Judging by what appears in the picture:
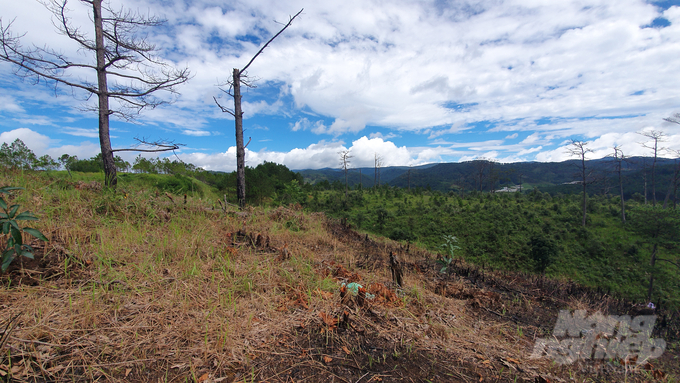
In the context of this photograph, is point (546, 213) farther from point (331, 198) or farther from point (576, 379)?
point (576, 379)

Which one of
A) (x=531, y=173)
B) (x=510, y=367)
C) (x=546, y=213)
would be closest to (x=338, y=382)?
(x=510, y=367)

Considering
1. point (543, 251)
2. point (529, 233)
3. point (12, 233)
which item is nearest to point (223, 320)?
point (12, 233)

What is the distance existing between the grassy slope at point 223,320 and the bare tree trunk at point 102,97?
2464 millimetres

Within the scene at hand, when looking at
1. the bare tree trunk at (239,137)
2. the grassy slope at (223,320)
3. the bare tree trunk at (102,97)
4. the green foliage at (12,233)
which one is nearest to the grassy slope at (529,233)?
the bare tree trunk at (239,137)

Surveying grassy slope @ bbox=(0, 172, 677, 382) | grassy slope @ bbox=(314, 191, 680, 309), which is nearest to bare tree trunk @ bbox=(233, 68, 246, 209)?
grassy slope @ bbox=(0, 172, 677, 382)

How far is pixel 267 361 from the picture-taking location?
5.42 feet

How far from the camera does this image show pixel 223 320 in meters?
1.95

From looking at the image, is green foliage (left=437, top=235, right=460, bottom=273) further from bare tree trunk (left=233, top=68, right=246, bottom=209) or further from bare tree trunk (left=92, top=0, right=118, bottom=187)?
bare tree trunk (left=92, top=0, right=118, bottom=187)

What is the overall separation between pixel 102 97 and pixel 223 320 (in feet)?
21.8

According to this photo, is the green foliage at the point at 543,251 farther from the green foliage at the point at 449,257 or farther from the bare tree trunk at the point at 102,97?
the bare tree trunk at the point at 102,97

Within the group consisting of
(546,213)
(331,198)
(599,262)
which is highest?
(331,198)

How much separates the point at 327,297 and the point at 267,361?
846mm

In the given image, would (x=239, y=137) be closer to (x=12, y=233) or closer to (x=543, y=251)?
(x=12, y=233)

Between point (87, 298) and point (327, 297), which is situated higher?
point (87, 298)
